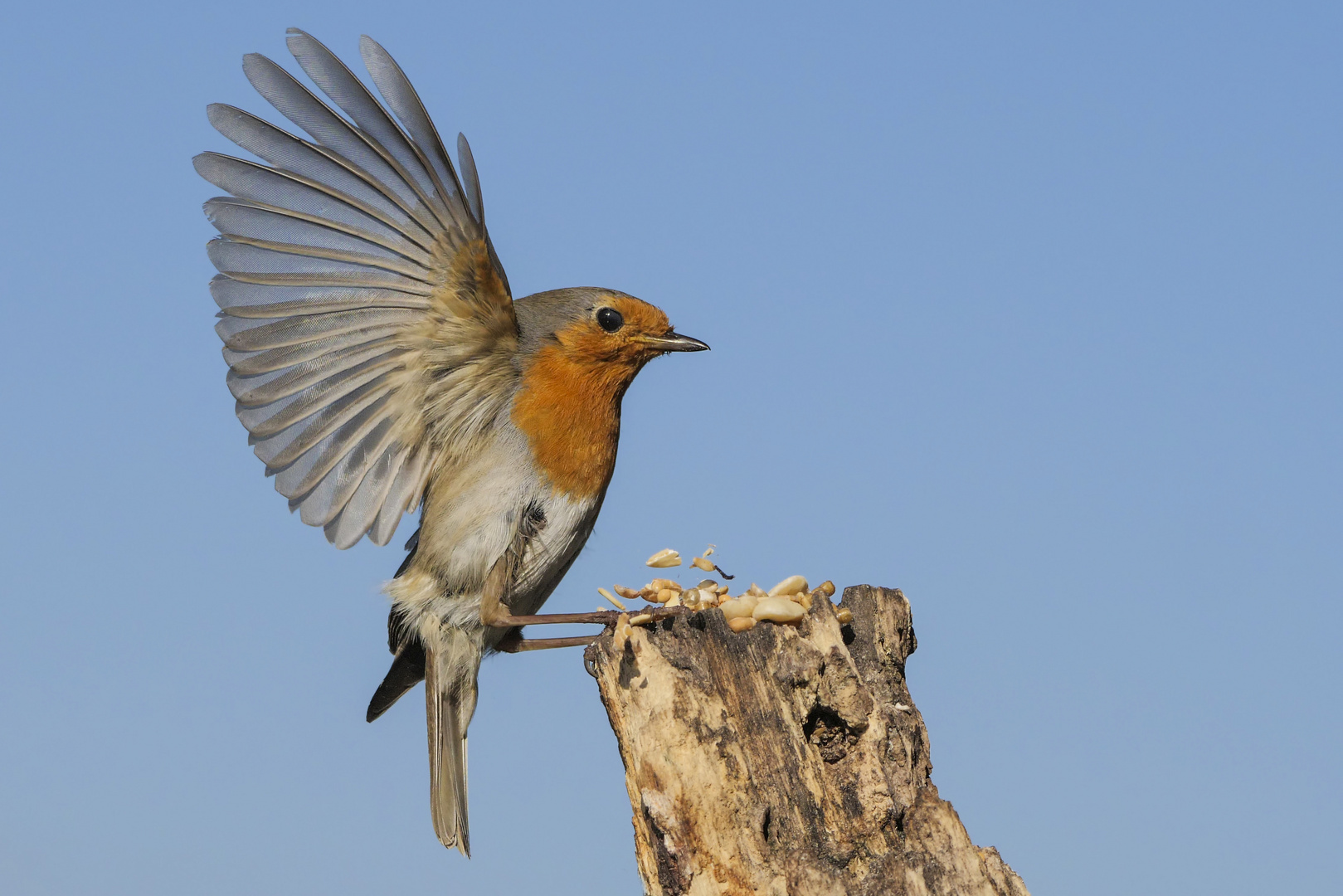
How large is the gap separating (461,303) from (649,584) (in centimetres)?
171

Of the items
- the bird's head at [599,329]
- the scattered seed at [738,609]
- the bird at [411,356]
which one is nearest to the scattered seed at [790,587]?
the scattered seed at [738,609]

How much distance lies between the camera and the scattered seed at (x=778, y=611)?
4.82 m

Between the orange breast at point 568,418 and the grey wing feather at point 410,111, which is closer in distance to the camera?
the grey wing feather at point 410,111

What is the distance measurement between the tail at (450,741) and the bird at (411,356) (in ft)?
0.09

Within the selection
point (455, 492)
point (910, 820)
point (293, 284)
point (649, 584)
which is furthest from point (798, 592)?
point (293, 284)

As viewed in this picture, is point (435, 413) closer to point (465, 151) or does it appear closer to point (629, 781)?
point (465, 151)

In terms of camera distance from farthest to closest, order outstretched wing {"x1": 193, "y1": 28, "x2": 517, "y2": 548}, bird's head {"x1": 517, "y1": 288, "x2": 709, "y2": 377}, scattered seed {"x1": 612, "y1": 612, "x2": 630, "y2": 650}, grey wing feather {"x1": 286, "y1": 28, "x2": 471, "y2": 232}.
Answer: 1. bird's head {"x1": 517, "y1": 288, "x2": 709, "y2": 377}
2. outstretched wing {"x1": 193, "y1": 28, "x2": 517, "y2": 548}
3. grey wing feather {"x1": 286, "y1": 28, "x2": 471, "y2": 232}
4. scattered seed {"x1": 612, "y1": 612, "x2": 630, "y2": 650}

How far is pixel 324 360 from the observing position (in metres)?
5.91

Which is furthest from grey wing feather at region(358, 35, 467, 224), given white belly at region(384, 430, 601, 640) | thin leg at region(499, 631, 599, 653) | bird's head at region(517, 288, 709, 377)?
thin leg at region(499, 631, 599, 653)

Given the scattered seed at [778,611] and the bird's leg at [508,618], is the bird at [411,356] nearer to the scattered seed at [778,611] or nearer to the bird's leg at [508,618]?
the bird's leg at [508,618]

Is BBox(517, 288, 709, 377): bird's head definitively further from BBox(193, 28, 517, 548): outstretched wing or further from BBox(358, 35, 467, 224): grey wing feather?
BBox(358, 35, 467, 224): grey wing feather

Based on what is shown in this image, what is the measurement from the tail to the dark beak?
2007 mm

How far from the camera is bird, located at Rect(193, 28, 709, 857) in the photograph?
5562mm

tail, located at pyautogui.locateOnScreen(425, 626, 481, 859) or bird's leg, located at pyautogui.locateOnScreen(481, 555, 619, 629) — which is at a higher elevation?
bird's leg, located at pyautogui.locateOnScreen(481, 555, 619, 629)
